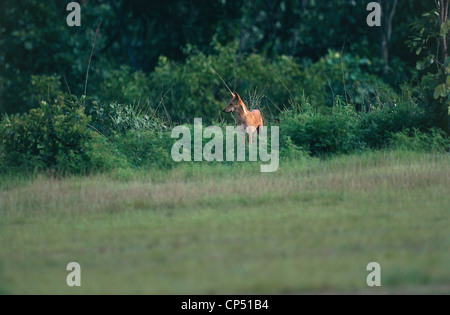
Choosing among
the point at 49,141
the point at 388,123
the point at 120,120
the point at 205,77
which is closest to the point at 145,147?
the point at 120,120

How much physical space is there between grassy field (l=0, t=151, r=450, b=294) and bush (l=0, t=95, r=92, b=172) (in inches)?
26.6

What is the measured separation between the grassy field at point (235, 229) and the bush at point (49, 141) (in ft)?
2.22

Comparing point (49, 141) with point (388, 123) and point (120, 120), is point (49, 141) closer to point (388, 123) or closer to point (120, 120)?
point (120, 120)

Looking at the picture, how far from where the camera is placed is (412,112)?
44.7 ft

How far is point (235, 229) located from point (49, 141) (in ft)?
18.4

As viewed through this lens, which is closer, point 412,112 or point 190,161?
point 190,161

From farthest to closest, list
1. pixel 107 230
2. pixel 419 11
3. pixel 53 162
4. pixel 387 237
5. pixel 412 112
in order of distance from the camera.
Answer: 1. pixel 419 11
2. pixel 412 112
3. pixel 53 162
4. pixel 107 230
5. pixel 387 237

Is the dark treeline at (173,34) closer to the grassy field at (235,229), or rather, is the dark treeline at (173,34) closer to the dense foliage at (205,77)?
the dense foliage at (205,77)

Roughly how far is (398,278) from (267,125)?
8333 mm

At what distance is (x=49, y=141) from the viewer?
12.3 meters

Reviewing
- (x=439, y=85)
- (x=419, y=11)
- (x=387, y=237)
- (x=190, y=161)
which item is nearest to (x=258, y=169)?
(x=190, y=161)

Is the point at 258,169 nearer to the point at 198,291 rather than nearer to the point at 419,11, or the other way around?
the point at 198,291

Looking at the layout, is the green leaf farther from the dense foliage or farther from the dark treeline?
the dark treeline

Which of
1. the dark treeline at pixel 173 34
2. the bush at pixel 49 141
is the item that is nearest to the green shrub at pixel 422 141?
the bush at pixel 49 141
